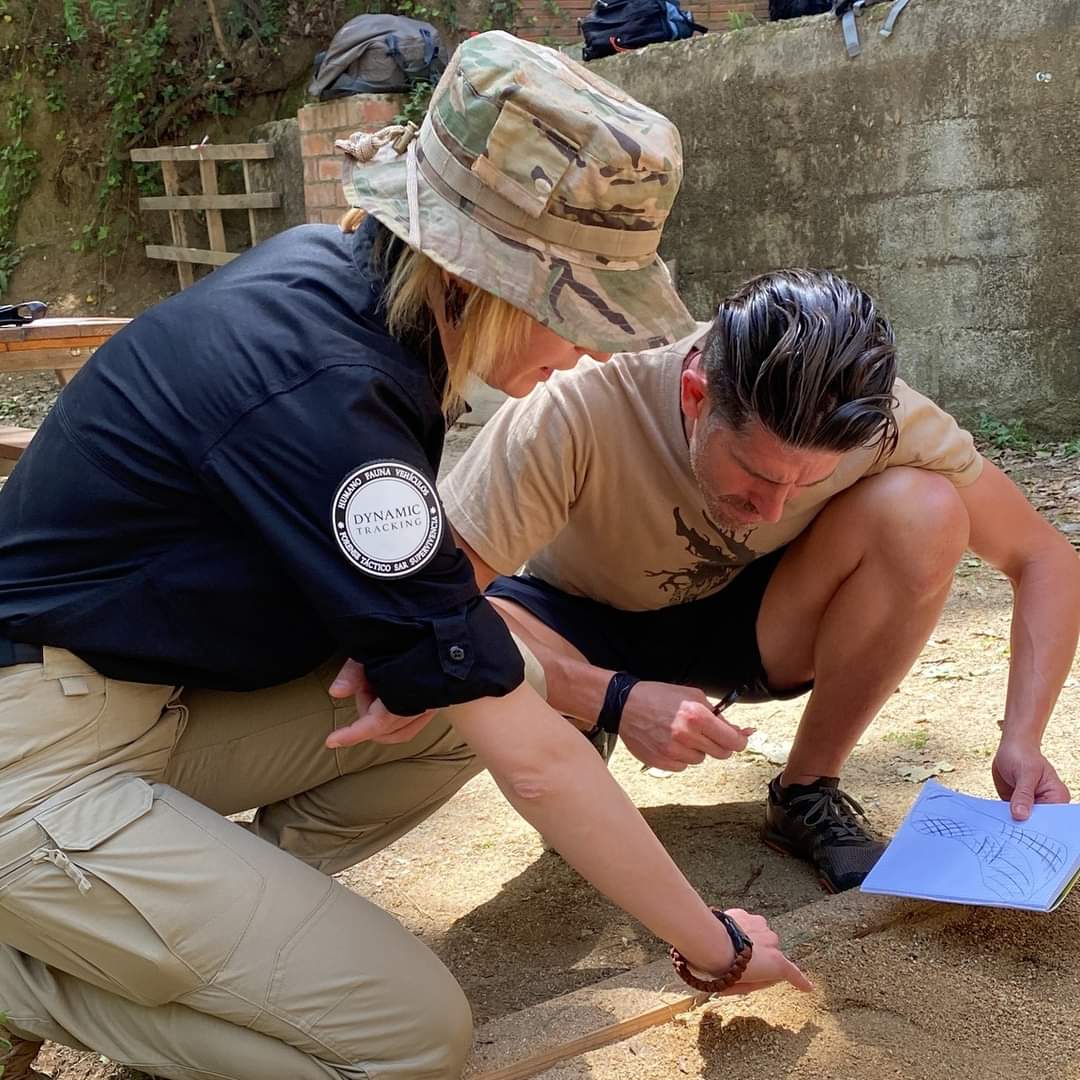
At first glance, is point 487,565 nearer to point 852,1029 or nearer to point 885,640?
point 885,640

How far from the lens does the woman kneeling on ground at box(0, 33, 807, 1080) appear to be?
4.05 ft

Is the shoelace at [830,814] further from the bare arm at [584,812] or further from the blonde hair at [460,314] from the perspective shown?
the blonde hair at [460,314]

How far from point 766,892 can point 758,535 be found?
57 centimetres

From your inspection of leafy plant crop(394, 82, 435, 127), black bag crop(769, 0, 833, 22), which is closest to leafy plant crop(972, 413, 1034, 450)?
black bag crop(769, 0, 833, 22)

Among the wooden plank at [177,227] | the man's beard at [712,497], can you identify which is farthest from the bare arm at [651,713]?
the wooden plank at [177,227]

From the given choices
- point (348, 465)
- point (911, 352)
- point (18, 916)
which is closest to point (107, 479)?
point (348, 465)

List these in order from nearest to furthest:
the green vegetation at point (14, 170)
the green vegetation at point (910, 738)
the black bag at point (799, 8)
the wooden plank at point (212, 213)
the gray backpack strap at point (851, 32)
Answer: the green vegetation at point (910, 738)
the gray backpack strap at point (851, 32)
the black bag at point (799, 8)
the wooden plank at point (212, 213)
the green vegetation at point (14, 170)

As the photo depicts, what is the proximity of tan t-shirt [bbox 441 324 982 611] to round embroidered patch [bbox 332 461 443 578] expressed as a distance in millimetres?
624

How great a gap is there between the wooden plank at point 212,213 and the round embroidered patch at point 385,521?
7.22 meters

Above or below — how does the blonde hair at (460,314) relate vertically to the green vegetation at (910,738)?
above

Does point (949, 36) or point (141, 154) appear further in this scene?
point (141, 154)

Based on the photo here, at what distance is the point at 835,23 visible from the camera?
4637 millimetres

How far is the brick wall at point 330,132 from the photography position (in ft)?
19.9

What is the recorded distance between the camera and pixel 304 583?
122 cm
